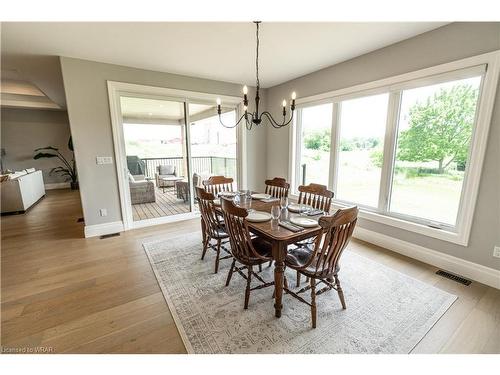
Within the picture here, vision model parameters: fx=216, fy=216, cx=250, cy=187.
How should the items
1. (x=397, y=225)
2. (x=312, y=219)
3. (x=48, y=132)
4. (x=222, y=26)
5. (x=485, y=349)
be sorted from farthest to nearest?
(x=48, y=132)
(x=397, y=225)
(x=222, y=26)
(x=312, y=219)
(x=485, y=349)

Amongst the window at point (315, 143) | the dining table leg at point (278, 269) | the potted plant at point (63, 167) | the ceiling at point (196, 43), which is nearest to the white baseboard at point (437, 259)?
the window at point (315, 143)

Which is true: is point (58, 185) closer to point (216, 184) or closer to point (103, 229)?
→ point (103, 229)

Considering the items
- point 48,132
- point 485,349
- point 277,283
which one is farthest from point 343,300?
point 48,132

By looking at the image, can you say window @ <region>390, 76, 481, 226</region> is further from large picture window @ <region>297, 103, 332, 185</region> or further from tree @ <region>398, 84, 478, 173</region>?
large picture window @ <region>297, 103, 332, 185</region>

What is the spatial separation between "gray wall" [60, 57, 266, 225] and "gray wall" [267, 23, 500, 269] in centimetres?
296

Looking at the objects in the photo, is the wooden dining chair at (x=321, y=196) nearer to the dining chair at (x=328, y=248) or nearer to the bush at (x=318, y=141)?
the dining chair at (x=328, y=248)

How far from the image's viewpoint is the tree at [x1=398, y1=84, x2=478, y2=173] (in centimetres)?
223

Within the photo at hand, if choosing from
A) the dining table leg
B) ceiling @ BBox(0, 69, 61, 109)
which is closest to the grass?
the dining table leg

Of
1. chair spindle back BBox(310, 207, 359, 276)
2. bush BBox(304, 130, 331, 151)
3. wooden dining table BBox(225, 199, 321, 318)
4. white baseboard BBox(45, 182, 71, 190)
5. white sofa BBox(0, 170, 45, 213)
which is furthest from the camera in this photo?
white baseboard BBox(45, 182, 71, 190)

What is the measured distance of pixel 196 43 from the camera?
257cm

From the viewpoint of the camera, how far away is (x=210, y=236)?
96.2 inches

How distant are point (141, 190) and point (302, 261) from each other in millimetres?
4201
